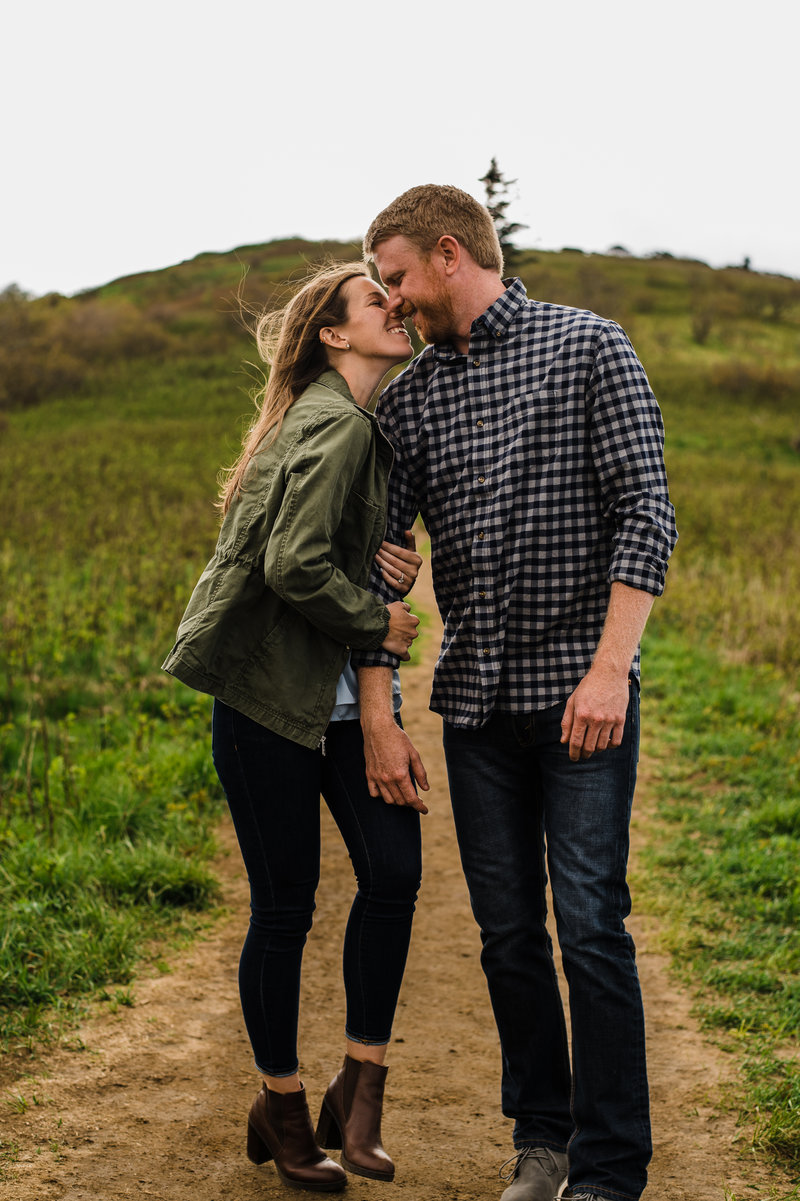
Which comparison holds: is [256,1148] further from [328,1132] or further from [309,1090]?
[309,1090]

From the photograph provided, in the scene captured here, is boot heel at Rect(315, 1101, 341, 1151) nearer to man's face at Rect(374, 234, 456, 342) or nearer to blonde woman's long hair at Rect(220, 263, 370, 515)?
blonde woman's long hair at Rect(220, 263, 370, 515)

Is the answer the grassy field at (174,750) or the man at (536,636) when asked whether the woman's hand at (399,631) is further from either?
the grassy field at (174,750)

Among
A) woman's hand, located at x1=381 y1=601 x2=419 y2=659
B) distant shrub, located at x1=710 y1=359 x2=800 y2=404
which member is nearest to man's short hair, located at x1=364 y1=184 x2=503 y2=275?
woman's hand, located at x1=381 y1=601 x2=419 y2=659

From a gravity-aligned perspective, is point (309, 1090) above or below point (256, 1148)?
below

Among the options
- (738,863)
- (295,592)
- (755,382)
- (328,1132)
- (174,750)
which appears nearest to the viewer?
(295,592)

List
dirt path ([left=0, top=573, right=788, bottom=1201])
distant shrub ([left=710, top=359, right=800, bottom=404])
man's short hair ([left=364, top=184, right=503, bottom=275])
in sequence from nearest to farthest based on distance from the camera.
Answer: man's short hair ([left=364, top=184, right=503, bottom=275]) → dirt path ([left=0, top=573, right=788, bottom=1201]) → distant shrub ([left=710, top=359, right=800, bottom=404])

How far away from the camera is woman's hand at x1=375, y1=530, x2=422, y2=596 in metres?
2.59

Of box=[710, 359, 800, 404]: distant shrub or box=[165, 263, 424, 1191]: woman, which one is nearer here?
box=[165, 263, 424, 1191]: woman

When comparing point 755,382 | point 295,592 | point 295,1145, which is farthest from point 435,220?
point 755,382

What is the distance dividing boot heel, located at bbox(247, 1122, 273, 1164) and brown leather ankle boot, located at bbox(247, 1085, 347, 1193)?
0.16ft

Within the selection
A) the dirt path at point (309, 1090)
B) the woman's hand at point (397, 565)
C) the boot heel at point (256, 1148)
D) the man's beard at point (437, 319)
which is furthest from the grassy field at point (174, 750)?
the boot heel at point (256, 1148)

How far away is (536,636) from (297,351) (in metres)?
0.95

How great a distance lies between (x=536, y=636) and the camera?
8.12 feet

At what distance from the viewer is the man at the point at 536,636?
2.33 m
